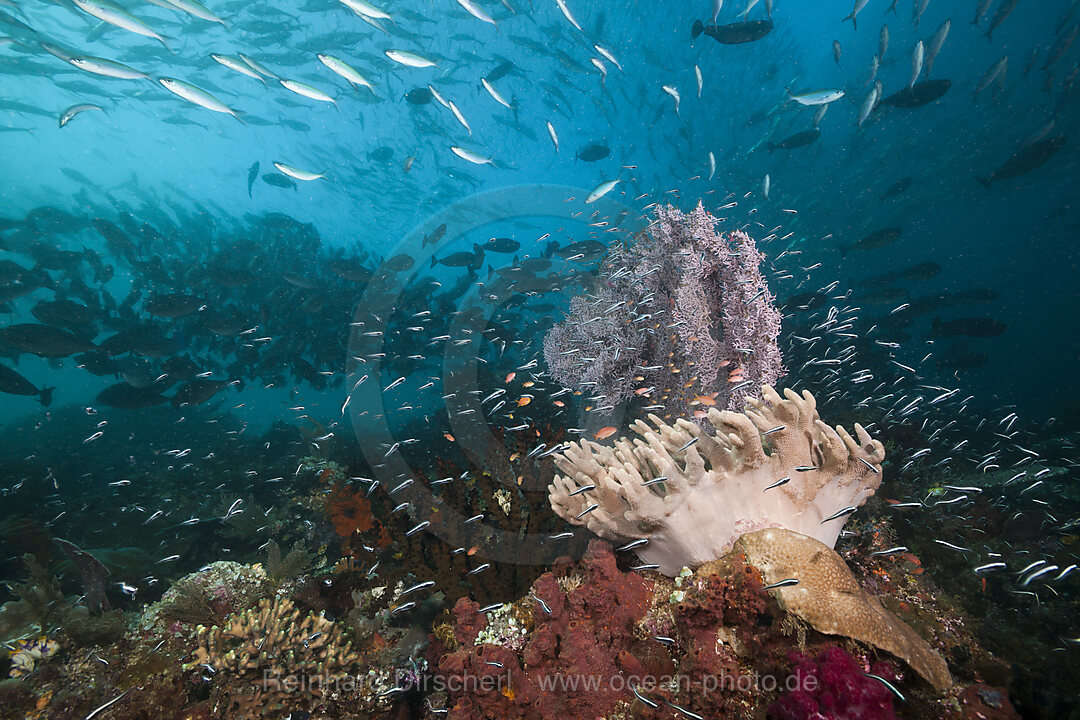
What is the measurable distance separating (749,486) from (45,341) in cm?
1431

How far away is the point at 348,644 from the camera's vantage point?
142 inches

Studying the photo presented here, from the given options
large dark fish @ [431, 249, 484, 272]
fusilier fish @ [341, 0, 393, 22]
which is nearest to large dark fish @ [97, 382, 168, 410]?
large dark fish @ [431, 249, 484, 272]

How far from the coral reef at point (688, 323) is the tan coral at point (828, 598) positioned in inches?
108

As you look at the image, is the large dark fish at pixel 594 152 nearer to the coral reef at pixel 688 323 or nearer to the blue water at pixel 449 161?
the blue water at pixel 449 161

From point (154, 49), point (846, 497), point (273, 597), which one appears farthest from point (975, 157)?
point (154, 49)

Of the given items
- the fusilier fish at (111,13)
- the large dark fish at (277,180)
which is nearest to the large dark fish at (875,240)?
the fusilier fish at (111,13)

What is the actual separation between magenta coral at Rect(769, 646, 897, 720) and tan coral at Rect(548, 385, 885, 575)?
83 cm

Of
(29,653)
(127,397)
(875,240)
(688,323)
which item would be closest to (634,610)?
(688,323)

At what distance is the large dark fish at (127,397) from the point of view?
977 centimetres

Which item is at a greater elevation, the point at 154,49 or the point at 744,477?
the point at 154,49

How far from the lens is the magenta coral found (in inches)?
68.1

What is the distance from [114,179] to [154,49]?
723 inches

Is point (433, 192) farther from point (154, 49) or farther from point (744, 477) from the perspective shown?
point (744, 477)

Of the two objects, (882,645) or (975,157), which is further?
(975,157)
